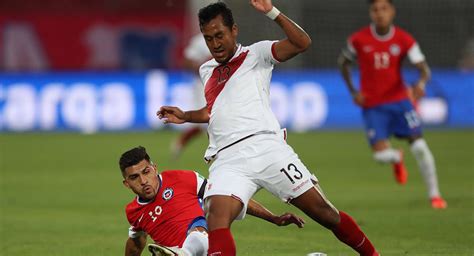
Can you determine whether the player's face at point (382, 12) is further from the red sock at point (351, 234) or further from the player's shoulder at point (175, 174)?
the red sock at point (351, 234)

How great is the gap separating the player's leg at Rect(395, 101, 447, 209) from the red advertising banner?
18253mm

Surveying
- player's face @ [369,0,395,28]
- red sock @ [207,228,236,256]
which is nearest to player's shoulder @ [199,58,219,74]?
red sock @ [207,228,236,256]

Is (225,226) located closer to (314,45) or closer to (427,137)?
(427,137)

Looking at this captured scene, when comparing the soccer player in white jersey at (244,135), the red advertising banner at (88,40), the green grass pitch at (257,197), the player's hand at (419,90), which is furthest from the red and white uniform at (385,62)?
the red advertising banner at (88,40)

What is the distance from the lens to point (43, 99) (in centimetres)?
2438

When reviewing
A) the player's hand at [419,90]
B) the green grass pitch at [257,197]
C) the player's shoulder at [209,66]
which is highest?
the player's shoulder at [209,66]

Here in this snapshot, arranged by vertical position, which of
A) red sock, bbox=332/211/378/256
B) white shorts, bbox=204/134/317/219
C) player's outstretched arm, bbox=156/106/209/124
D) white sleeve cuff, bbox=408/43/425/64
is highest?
white sleeve cuff, bbox=408/43/425/64

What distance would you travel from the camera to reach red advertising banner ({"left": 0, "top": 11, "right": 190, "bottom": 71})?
30.6m

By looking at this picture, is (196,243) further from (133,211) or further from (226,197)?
(133,211)

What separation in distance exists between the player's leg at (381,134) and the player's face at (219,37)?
5.51 metres

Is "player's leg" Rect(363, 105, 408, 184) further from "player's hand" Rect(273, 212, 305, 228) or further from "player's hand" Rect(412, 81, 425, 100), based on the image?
"player's hand" Rect(273, 212, 305, 228)

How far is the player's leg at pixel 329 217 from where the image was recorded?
7340 millimetres

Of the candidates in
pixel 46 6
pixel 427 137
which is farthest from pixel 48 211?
pixel 46 6

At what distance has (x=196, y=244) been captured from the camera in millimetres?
7453
